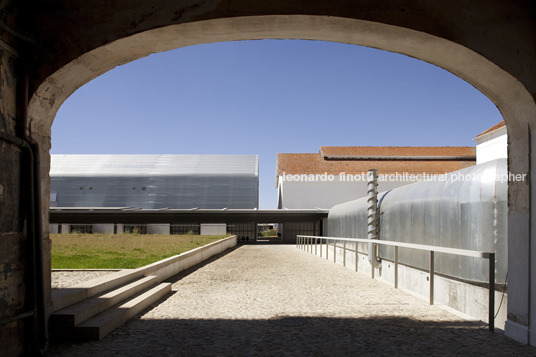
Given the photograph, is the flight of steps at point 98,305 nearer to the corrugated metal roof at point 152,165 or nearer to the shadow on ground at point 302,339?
the shadow on ground at point 302,339

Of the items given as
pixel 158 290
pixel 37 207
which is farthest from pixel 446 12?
pixel 158 290

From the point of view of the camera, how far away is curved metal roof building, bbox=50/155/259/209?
144 feet

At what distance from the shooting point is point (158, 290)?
702cm

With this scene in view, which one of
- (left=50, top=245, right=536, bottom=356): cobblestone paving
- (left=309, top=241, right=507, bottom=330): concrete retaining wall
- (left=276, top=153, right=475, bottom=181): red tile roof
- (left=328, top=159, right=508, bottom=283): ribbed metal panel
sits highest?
(left=276, top=153, right=475, bottom=181): red tile roof

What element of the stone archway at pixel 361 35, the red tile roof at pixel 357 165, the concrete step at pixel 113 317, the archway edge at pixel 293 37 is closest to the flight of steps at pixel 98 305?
the concrete step at pixel 113 317

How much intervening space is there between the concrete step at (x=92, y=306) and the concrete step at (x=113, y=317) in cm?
7

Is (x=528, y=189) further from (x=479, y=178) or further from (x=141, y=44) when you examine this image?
(x=479, y=178)

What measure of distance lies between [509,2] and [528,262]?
2.50m

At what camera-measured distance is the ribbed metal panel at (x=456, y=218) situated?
8016 millimetres

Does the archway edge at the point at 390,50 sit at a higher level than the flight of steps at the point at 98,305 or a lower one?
higher

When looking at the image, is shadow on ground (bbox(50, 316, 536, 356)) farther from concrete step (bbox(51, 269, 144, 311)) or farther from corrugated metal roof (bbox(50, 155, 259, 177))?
corrugated metal roof (bbox(50, 155, 259, 177))

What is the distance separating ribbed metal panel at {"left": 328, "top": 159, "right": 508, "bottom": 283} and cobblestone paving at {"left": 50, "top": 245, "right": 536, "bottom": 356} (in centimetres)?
215

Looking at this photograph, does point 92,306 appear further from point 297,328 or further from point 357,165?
point 357,165

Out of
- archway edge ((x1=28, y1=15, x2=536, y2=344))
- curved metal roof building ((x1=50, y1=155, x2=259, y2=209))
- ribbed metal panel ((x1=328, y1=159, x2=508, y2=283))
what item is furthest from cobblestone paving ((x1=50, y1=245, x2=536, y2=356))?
curved metal roof building ((x1=50, y1=155, x2=259, y2=209))
